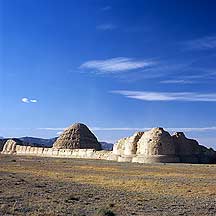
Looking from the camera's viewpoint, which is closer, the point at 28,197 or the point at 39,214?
the point at 39,214

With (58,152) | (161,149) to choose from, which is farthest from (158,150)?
(58,152)

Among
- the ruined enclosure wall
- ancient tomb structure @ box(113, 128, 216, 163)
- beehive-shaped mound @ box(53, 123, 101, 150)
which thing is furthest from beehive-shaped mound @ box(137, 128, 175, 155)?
beehive-shaped mound @ box(53, 123, 101, 150)

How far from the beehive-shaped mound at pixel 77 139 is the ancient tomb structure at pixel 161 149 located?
49227mm

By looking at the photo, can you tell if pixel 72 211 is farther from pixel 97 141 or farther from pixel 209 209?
pixel 97 141

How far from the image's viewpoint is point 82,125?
497 feet

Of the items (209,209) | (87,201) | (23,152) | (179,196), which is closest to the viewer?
(209,209)

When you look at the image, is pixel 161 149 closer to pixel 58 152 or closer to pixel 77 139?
pixel 58 152

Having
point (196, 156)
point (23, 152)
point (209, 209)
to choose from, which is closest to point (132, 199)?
point (209, 209)

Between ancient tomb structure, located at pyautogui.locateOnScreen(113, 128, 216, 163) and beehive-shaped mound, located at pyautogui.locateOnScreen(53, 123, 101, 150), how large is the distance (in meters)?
49.2

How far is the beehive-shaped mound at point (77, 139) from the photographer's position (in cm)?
14025

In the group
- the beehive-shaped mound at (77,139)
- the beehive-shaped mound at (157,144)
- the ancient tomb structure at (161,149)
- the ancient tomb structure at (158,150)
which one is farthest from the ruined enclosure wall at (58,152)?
the beehive-shaped mound at (157,144)

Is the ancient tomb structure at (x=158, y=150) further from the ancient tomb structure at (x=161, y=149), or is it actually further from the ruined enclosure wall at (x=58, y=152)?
the ruined enclosure wall at (x=58, y=152)

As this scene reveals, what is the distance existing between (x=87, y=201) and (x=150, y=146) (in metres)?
60.6

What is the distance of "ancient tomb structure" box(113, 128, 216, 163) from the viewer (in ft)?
257
